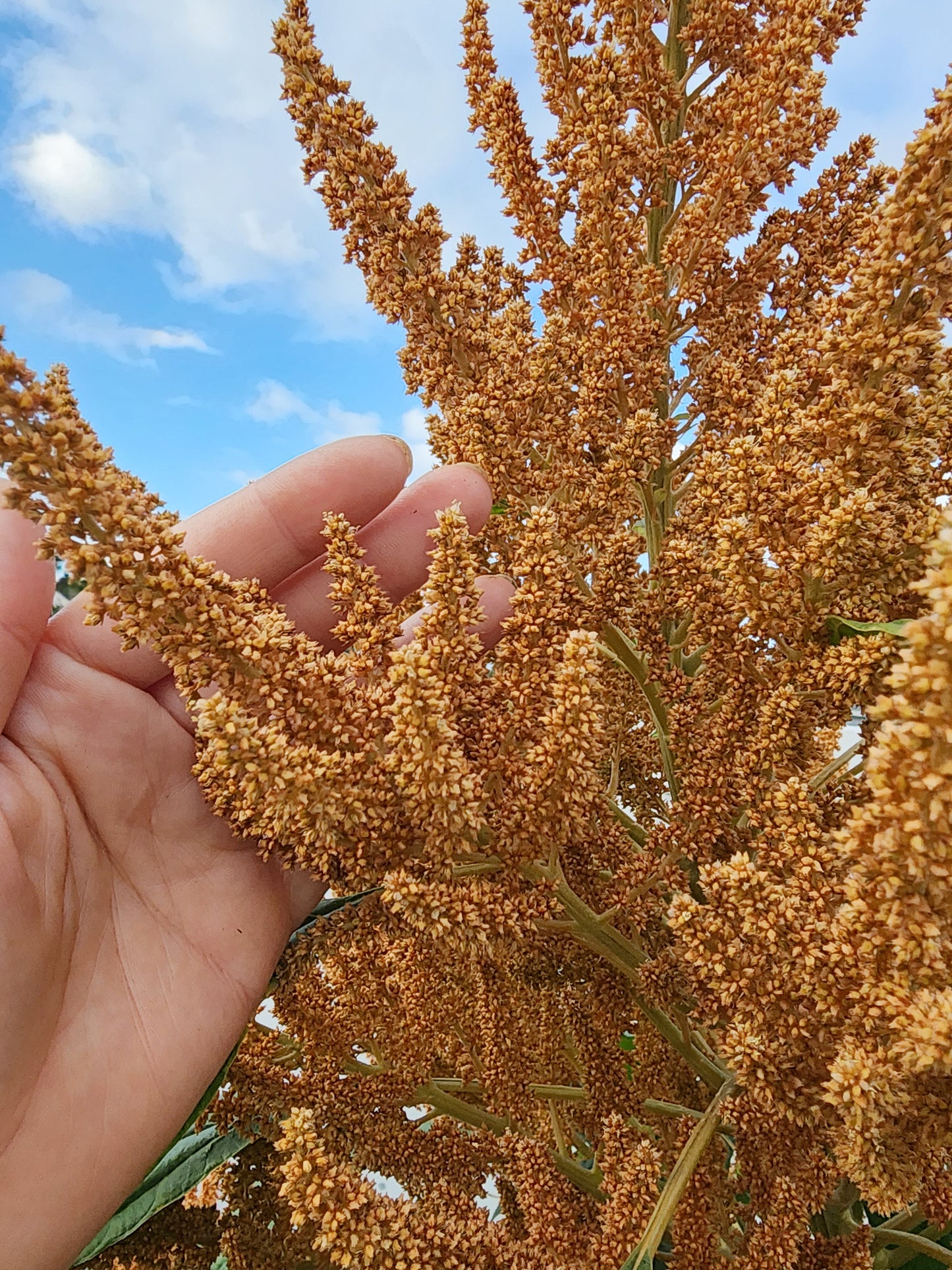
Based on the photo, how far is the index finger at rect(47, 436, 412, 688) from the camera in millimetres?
1535

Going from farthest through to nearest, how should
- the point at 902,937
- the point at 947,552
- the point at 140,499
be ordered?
1. the point at 140,499
2. the point at 902,937
3. the point at 947,552

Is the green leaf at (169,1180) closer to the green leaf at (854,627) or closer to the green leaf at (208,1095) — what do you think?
the green leaf at (208,1095)

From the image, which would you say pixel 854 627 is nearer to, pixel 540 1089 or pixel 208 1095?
pixel 540 1089

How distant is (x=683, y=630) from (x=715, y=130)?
0.99 metres

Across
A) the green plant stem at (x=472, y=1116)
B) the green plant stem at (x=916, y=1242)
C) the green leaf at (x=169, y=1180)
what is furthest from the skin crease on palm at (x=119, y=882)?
the green plant stem at (x=916, y=1242)

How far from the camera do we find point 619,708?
162cm

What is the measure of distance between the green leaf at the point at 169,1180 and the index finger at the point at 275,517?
873 millimetres

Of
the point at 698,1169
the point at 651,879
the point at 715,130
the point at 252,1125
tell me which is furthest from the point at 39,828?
the point at 715,130

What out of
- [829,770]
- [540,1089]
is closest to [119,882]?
[540,1089]

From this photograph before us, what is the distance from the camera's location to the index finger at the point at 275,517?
1535 millimetres

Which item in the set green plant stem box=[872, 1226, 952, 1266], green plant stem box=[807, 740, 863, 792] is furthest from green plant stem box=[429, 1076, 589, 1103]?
green plant stem box=[807, 740, 863, 792]

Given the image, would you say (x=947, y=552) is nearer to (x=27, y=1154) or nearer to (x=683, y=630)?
(x=683, y=630)

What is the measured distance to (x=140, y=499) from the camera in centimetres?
96

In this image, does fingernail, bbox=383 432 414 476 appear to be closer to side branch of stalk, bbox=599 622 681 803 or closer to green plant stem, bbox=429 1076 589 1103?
side branch of stalk, bbox=599 622 681 803
